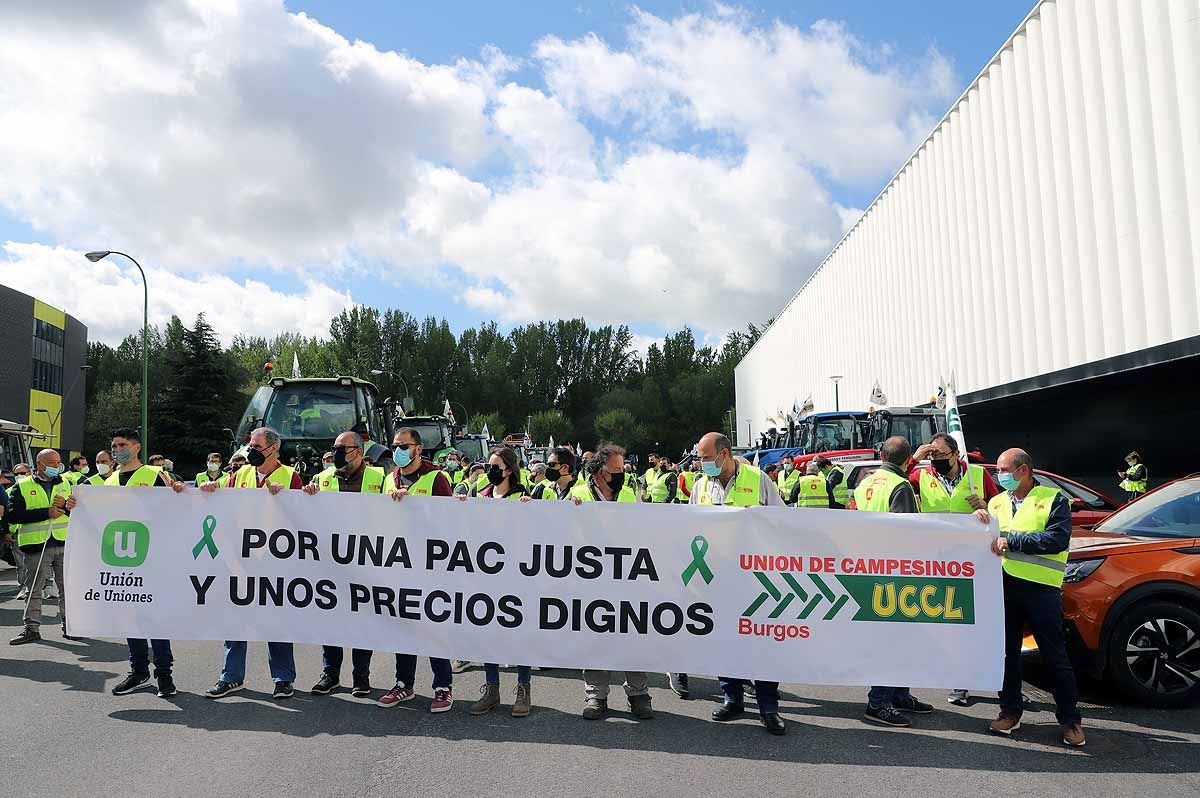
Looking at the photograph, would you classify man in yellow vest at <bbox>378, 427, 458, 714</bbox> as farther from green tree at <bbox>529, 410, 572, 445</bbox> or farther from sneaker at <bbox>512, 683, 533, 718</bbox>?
green tree at <bbox>529, 410, 572, 445</bbox>

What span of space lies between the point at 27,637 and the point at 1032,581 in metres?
9.18

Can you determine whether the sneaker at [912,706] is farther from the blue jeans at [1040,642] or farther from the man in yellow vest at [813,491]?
the man in yellow vest at [813,491]

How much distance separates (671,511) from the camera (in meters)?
6.44

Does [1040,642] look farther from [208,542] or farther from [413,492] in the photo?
[208,542]

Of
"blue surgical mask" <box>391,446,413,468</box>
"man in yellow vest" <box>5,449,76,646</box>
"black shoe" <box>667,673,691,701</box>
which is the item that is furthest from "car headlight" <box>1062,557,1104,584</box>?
"man in yellow vest" <box>5,449,76,646</box>

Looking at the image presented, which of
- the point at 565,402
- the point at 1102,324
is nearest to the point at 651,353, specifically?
the point at 565,402

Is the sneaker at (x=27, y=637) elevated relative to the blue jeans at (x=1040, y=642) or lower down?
lower down

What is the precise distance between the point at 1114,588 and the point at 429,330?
287 ft

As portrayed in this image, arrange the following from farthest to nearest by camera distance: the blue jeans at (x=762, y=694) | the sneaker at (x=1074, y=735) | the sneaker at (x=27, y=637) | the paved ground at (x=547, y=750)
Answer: the sneaker at (x=27, y=637), the blue jeans at (x=762, y=694), the sneaker at (x=1074, y=735), the paved ground at (x=547, y=750)

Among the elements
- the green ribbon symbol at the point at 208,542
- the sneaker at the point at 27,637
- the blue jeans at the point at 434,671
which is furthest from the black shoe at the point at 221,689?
the sneaker at the point at 27,637

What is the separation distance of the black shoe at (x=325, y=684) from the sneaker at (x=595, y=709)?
1.99m

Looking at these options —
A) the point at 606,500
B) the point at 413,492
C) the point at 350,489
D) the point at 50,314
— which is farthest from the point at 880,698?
the point at 50,314

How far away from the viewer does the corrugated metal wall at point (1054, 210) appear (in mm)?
17438

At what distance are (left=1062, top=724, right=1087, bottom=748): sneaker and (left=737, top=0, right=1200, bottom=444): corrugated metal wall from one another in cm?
1422
